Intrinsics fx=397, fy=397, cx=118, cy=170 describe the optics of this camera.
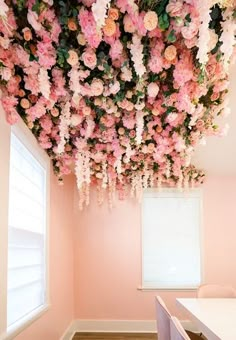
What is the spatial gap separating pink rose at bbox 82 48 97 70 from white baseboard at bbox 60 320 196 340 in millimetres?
4276

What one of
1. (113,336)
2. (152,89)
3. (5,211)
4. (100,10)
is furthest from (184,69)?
(113,336)

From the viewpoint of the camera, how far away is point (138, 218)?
5.86 metres

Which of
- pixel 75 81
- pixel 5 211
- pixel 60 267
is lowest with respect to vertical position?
pixel 60 267

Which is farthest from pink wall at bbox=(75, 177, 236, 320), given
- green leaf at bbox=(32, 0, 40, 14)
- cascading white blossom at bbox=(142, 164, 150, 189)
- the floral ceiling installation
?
green leaf at bbox=(32, 0, 40, 14)

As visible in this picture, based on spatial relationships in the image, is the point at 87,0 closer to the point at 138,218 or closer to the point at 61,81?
the point at 61,81

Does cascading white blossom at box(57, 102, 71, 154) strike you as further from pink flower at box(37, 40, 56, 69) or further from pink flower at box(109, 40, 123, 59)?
pink flower at box(109, 40, 123, 59)

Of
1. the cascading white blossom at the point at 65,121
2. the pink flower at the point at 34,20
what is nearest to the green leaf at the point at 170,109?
the cascading white blossom at the point at 65,121

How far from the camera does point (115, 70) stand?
2.37 metres

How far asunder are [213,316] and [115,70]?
70.4 inches

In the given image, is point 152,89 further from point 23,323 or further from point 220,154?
point 220,154

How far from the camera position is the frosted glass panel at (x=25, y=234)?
9.43ft

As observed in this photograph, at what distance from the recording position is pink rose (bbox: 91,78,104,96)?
2447 millimetres

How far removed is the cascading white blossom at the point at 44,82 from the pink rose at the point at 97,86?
0.27 meters

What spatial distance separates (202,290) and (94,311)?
2.19 m
